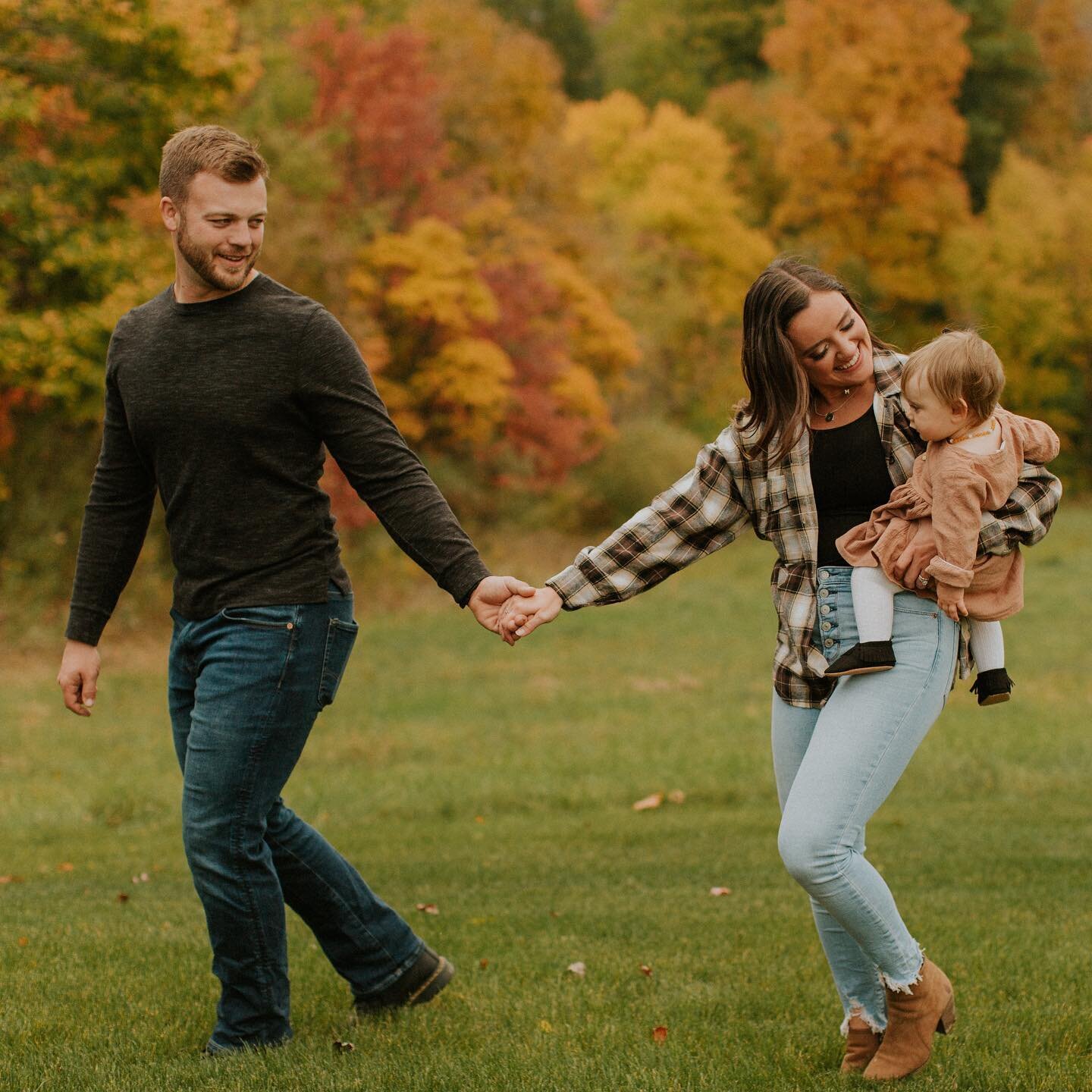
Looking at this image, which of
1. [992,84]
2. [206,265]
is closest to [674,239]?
[992,84]

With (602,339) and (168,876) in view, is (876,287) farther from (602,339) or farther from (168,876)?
(168,876)

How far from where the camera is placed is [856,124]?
43.8m

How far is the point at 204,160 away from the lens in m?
3.95

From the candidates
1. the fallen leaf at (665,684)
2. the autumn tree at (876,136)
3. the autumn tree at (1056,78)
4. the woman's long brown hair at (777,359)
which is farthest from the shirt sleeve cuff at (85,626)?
the autumn tree at (1056,78)

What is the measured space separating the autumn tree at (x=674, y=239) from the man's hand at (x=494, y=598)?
33174mm

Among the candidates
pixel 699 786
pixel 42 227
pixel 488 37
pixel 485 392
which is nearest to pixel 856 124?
pixel 488 37

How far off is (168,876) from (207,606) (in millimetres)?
3986

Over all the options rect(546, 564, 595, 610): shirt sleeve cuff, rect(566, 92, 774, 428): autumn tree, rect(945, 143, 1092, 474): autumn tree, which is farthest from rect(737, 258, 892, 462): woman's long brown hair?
rect(945, 143, 1092, 474): autumn tree

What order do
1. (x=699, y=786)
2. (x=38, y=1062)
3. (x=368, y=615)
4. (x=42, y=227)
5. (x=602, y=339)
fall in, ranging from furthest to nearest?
(x=602, y=339), (x=368, y=615), (x=42, y=227), (x=699, y=786), (x=38, y=1062)

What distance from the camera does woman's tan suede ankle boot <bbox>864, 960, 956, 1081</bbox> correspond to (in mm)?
4023

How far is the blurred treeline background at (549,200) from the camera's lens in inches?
675

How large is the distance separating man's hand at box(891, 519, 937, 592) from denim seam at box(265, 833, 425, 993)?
6.48 ft

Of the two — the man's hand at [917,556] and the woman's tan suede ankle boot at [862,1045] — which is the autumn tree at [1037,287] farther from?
the man's hand at [917,556]

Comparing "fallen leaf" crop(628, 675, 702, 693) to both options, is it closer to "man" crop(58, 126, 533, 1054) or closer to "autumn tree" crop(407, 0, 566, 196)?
"man" crop(58, 126, 533, 1054)
